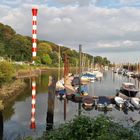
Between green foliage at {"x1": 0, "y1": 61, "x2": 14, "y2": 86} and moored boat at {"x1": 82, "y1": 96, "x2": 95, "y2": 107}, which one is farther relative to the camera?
green foliage at {"x1": 0, "y1": 61, "x2": 14, "y2": 86}

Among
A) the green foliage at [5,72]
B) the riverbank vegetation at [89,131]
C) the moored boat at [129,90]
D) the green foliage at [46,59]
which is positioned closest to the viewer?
the riverbank vegetation at [89,131]

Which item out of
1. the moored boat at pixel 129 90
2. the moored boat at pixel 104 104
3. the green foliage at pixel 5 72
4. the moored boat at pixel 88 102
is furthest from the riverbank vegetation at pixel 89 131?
the moored boat at pixel 129 90

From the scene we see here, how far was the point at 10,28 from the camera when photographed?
118m

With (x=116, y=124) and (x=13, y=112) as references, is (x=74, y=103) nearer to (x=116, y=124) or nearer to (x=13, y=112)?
(x=13, y=112)

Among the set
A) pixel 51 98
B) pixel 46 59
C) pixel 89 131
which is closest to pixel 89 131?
pixel 89 131

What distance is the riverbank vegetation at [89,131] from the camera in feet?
22.1

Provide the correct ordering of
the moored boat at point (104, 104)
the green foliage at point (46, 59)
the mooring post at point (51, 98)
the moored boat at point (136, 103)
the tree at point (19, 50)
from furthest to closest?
the green foliage at point (46, 59) → the tree at point (19, 50) → the moored boat at point (104, 104) → the moored boat at point (136, 103) → the mooring post at point (51, 98)

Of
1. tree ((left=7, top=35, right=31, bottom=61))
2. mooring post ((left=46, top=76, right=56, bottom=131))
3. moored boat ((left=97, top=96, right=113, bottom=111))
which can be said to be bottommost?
moored boat ((left=97, top=96, right=113, bottom=111))

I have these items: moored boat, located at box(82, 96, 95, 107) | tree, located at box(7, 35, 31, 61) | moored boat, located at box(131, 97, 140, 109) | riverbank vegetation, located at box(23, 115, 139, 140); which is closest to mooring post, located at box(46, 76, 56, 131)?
riverbank vegetation, located at box(23, 115, 139, 140)

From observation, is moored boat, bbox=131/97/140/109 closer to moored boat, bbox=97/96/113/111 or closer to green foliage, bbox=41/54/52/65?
moored boat, bbox=97/96/113/111

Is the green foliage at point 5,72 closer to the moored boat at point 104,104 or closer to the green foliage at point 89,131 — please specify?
the moored boat at point 104,104

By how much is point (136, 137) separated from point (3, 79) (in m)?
37.9

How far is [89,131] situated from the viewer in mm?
6863

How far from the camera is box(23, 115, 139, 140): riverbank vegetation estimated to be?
6742 millimetres
